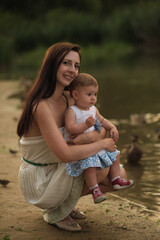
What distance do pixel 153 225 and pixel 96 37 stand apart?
2495 centimetres

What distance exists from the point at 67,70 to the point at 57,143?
23.3 inches

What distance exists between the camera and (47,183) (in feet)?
11.3

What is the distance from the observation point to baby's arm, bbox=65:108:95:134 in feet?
10.7

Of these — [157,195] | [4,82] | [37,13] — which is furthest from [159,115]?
[37,13]

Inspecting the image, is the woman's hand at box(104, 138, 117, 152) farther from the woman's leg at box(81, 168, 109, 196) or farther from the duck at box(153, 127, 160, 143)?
the duck at box(153, 127, 160, 143)

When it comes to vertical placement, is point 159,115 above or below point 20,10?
below

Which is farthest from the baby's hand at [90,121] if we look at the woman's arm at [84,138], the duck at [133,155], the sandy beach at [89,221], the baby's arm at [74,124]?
the duck at [133,155]

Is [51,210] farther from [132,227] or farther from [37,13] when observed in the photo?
[37,13]

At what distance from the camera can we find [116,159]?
3.44 meters

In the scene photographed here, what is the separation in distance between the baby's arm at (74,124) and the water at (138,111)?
3.81 feet

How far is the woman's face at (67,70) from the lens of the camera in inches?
137

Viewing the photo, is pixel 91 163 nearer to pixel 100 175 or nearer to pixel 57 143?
pixel 100 175

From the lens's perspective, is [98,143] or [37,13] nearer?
[98,143]

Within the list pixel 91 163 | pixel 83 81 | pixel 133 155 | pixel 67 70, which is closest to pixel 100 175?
pixel 91 163
